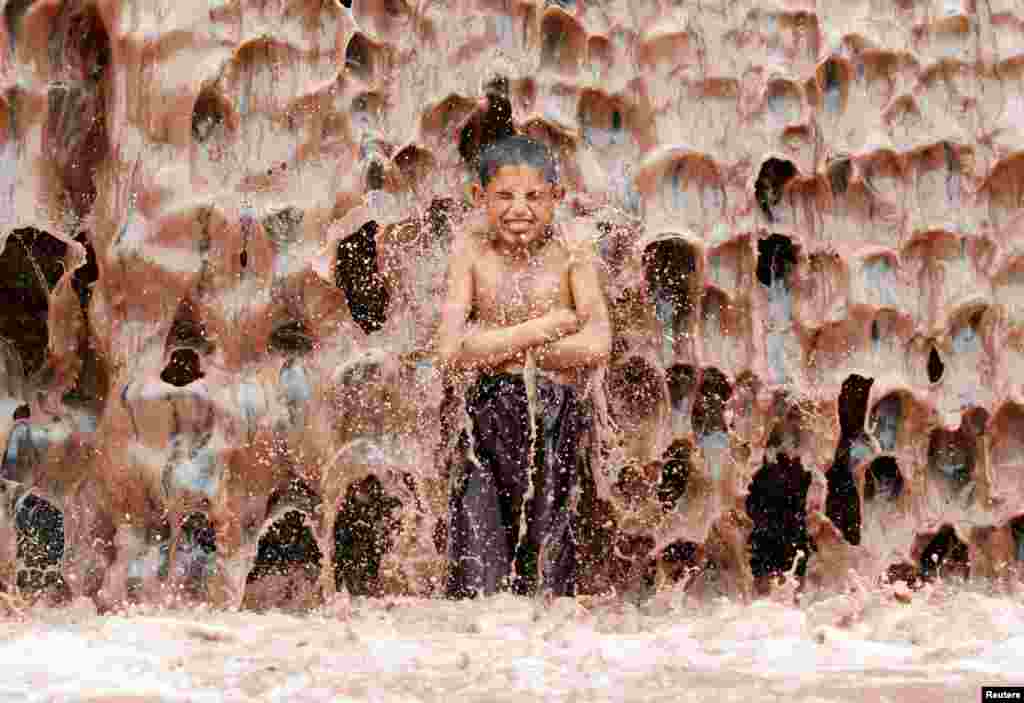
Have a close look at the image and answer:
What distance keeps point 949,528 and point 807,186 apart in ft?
3.60

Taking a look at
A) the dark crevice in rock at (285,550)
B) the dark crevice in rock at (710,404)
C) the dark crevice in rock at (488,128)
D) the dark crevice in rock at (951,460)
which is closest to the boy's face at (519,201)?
the dark crevice in rock at (488,128)

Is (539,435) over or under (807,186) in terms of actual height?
under

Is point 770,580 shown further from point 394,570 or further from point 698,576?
point 394,570

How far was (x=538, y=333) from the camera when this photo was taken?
422cm

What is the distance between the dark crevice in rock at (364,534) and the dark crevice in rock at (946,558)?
1581mm

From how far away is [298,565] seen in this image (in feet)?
Result: 15.6

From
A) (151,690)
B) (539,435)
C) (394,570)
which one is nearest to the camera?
(151,690)

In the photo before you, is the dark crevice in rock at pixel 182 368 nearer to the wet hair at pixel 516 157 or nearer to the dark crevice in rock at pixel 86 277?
the dark crevice in rock at pixel 86 277

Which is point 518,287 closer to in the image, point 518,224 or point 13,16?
point 518,224

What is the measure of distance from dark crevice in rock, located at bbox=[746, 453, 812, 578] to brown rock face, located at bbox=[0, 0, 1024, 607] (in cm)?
1

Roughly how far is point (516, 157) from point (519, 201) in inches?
4.5

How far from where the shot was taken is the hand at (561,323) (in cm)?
423

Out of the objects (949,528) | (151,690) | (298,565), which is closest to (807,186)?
(949,528)

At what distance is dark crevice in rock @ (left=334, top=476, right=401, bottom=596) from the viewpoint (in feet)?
15.5
